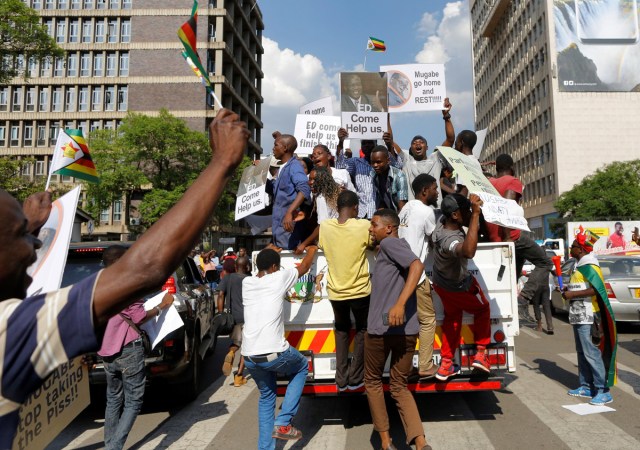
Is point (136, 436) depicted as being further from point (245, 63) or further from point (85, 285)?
point (245, 63)

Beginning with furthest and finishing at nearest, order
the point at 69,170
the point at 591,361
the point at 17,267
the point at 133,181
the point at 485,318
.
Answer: the point at 133,181
the point at 69,170
the point at 591,361
the point at 485,318
the point at 17,267

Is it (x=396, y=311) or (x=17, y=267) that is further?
(x=396, y=311)

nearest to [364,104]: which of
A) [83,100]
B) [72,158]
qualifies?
[72,158]

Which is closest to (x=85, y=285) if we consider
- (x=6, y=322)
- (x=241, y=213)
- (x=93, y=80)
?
(x=6, y=322)

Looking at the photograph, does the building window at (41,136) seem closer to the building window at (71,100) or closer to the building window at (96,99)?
the building window at (71,100)

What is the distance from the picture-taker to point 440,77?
24.3 ft

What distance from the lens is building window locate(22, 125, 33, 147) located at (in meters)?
49.9

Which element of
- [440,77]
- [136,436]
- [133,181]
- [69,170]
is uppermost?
[133,181]

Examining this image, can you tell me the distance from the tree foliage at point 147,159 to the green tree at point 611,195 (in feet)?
99.8

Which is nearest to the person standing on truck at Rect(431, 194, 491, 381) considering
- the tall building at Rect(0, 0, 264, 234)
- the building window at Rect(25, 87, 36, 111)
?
the tall building at Rect(0, 0, 264, 234)

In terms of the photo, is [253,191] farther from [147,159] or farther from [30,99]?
[30,99]

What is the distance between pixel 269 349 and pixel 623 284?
9082 mm

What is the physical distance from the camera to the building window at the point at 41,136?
1959 inches

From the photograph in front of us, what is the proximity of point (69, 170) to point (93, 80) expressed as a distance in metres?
50.1
